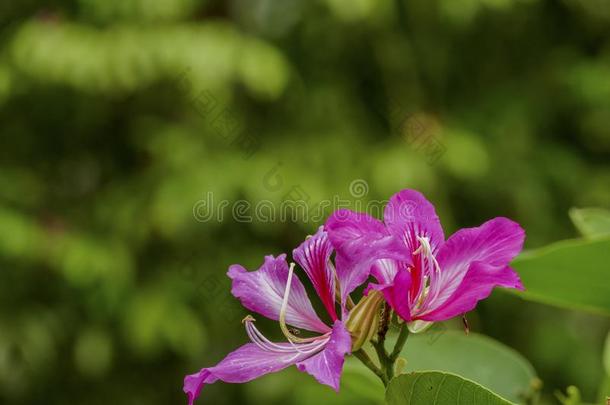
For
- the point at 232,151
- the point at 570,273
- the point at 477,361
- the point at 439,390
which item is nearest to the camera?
the point at 439,390

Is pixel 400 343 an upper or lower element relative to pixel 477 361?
upper

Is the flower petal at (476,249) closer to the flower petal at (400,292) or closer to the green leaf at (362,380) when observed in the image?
the flower petal at (400,292)

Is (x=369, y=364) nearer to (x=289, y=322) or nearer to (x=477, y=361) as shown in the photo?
(x=289, y=322)

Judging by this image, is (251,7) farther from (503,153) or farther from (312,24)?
(503,153)

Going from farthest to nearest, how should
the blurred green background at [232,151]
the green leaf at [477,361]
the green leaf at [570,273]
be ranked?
the blurred green background at [232,151], the green leaf at [477,361], the green leaf at [570,273]

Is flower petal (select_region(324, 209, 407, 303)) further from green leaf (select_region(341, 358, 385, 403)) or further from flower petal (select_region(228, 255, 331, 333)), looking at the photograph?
green leaf (select_region(341, 358, 385, 403))

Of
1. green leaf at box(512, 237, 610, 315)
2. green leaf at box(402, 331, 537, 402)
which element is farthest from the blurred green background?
green leaf at box(512, 237, 610, 315)

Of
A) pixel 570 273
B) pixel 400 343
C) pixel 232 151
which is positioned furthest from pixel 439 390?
pixel 232 151

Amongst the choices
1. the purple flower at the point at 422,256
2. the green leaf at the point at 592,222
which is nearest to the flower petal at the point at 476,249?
the purple flower at the point at 422,256
